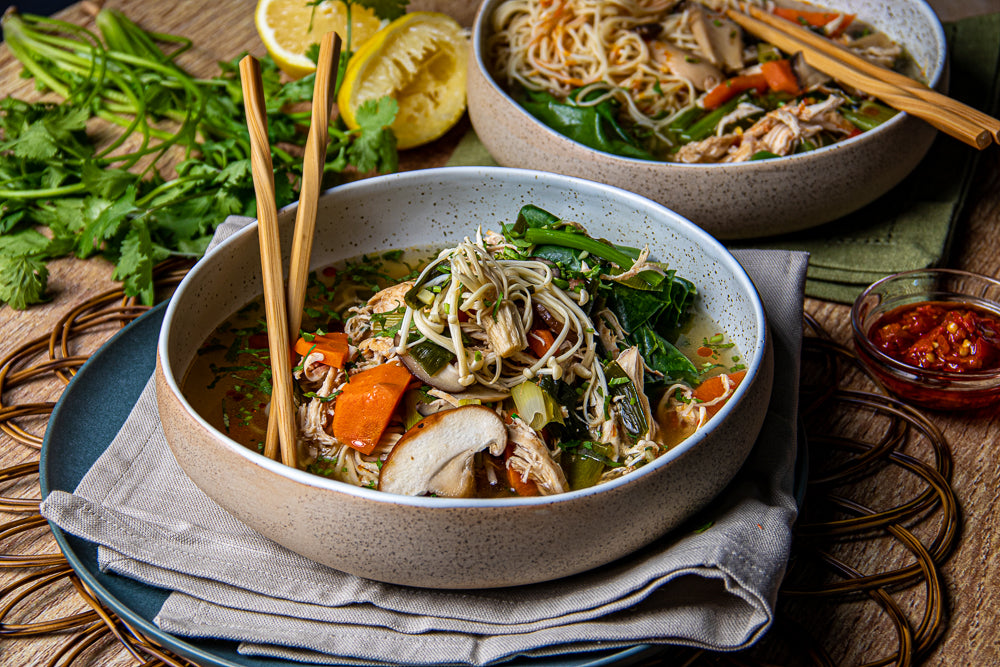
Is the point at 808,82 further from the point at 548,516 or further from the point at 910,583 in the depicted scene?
the point at 548,516

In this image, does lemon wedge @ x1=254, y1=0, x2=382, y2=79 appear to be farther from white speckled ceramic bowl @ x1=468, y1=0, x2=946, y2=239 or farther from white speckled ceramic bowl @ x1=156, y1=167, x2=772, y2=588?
white speckled ceramic bowl @ x1=156, y1=167, x2=772, y2=588

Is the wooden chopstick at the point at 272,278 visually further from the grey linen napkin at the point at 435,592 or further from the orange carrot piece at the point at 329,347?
the grey linen napkin at the point at 435,592

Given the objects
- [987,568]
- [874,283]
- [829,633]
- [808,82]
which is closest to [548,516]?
[829,633]

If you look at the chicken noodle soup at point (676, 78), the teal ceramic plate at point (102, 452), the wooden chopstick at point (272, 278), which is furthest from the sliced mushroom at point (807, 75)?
the teal ceramic plate at point (102, 452)

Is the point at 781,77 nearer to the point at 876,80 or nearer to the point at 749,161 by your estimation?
the point at 876,80

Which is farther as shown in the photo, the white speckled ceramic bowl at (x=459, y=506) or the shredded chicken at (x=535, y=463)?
the shredded chicken at (x=535, y=463)

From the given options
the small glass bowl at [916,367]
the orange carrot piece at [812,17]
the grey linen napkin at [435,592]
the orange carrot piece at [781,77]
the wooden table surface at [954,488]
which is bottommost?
the wooden table surface at [954,488]

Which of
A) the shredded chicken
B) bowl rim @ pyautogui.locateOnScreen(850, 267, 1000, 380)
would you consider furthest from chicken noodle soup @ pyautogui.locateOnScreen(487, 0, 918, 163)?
the shredded chicken

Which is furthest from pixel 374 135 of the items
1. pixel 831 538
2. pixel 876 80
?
pixel 831 538
